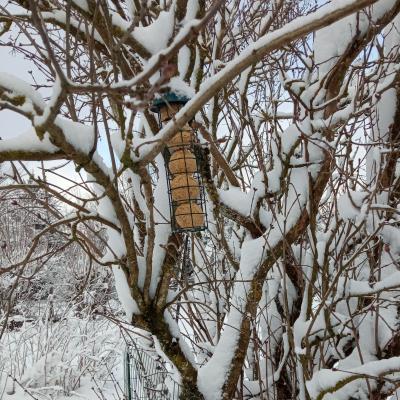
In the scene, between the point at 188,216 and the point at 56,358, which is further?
the point at 56,358

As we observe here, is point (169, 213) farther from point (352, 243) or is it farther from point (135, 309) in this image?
point (352, 243)

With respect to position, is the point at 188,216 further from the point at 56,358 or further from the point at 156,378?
the point at 56,358

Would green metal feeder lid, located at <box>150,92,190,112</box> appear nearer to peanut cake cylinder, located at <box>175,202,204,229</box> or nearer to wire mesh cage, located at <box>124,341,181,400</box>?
peanut cake cylinder, located at <box>175,202,204,229</box>

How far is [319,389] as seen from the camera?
2.11 m

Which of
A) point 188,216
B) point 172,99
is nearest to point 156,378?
point 188,216

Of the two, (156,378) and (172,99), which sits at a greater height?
(172,99)

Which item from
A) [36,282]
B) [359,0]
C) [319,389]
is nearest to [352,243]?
[319,389]

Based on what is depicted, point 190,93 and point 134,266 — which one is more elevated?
point 190,93

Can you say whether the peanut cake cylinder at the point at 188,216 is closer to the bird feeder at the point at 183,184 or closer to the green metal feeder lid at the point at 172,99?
the bird feeder at the point at 183,184

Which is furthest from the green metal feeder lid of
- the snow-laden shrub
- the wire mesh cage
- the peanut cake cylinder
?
the snow-laden shrub

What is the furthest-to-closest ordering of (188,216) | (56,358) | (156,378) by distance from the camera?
(56,358) < (156,378) < (188,216)

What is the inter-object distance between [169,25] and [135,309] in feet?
4.68

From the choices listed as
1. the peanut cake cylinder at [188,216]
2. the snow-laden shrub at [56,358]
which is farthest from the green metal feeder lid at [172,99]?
the snow-laden shrub at [56,358]

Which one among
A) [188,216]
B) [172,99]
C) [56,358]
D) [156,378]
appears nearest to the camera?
[172,99]
